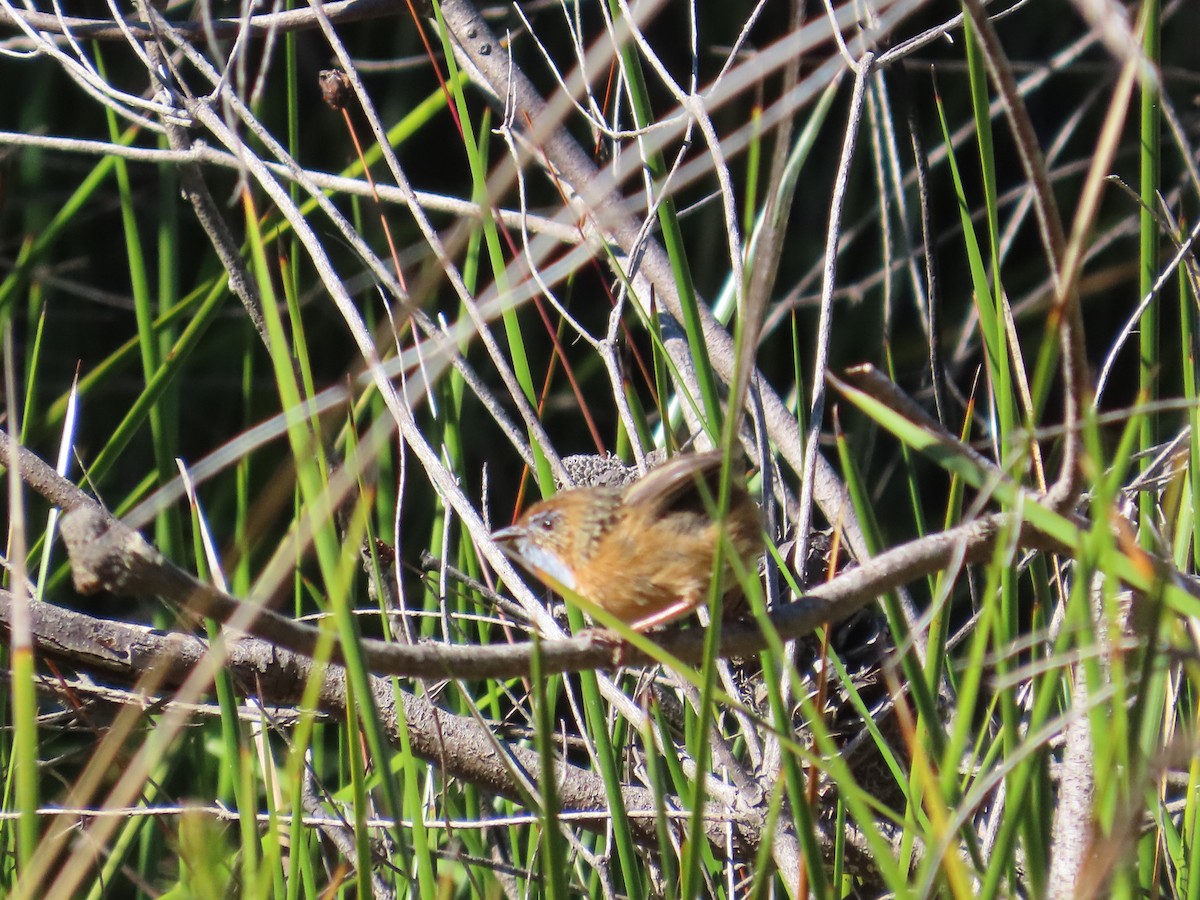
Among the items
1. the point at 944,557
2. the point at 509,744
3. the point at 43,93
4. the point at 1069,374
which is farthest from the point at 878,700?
the point at 43,93

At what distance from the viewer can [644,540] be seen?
207cm

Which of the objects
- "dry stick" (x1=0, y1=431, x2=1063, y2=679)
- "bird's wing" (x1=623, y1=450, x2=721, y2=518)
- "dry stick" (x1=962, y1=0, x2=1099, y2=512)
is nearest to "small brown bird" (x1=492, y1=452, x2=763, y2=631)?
"bird's wing" (x1=623, y1=450, x2=721, y2=518)

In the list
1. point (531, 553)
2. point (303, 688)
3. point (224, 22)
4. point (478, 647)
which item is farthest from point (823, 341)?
point (224, 22)

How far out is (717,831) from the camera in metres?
2.47

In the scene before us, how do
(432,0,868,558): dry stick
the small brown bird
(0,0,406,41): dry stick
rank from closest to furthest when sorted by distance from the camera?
the small brown bird
(432,0,868,558): dry stick
(0,0,406,41): dry stick

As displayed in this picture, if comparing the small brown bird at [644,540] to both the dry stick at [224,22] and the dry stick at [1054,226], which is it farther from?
the dry stick at [224,22]

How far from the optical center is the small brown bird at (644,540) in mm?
1985

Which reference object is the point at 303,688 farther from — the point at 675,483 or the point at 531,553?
the point at 675,483

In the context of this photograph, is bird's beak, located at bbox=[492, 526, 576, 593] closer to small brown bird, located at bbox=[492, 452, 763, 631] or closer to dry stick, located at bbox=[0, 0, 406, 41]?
small brown bird, located at bbox=[492, 452, 763, 631]

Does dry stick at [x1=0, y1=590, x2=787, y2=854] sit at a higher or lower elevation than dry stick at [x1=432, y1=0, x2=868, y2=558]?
lower

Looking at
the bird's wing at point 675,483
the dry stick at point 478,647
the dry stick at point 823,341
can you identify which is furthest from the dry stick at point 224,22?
the dry stick at point 478,647

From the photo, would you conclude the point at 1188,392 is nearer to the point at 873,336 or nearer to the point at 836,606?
the point at 836,606

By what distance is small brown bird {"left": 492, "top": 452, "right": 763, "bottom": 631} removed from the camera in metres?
1.99

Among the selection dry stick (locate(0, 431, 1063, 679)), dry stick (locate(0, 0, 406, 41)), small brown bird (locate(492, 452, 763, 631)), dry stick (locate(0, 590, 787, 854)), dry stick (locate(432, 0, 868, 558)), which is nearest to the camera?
dry stick (locate(0, 431, 1063, 679))
